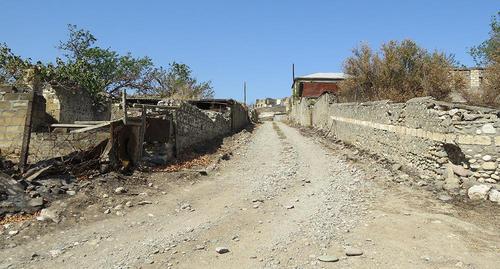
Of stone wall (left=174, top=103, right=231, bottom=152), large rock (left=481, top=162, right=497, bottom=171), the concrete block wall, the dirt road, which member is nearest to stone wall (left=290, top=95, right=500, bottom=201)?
large rock (left=481, top=162, right=497, bottom=171)

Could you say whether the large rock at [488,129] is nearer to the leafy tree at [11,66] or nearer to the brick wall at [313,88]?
the leafy tree at [11,66]

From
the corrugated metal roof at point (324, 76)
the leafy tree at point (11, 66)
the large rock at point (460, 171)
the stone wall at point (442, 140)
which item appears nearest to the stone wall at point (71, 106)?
the leafy tree at point (11, 66)

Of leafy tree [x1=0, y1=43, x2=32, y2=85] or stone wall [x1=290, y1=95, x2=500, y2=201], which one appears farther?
leafy tree [x1=0, y1=43, x2=32, y2=85]

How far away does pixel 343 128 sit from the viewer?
18.9 metres

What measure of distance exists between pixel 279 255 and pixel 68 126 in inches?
273

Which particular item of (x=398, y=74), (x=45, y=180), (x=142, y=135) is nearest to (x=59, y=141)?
(x=45, y=180)

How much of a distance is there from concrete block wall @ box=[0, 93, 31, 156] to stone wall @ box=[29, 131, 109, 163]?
1.49ft

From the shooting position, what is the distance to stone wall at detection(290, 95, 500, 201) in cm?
833

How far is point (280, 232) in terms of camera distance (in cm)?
602

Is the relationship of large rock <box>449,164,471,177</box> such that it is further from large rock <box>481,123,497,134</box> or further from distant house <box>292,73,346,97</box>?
distant house <box>292,73,346,97</box>

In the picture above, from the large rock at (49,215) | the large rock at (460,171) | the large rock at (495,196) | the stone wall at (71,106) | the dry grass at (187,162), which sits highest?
the stone wall at (71,106)

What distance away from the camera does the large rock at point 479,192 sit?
7945mm

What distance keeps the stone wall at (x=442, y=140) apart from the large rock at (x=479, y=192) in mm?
203

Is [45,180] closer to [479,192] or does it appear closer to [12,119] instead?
[12,119]
